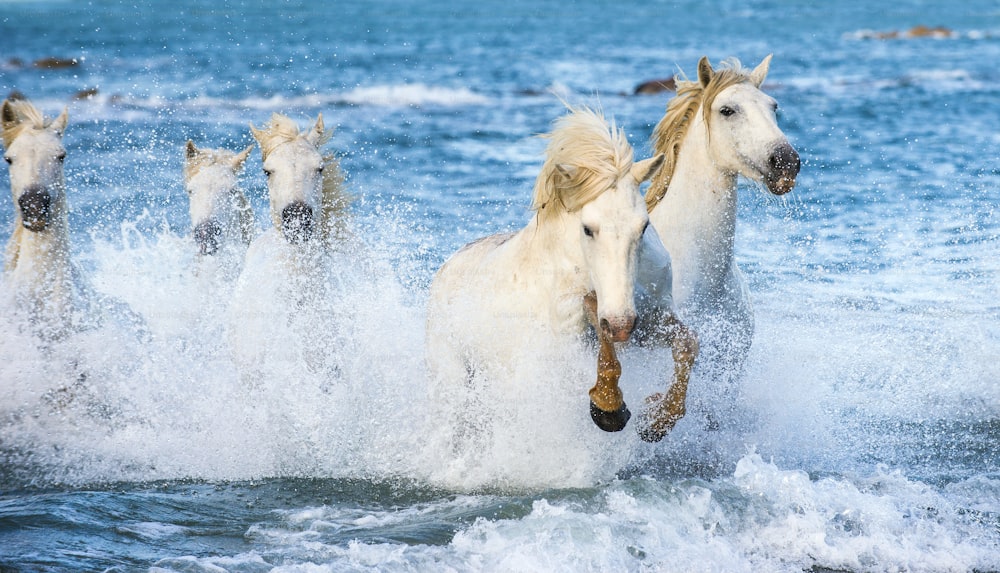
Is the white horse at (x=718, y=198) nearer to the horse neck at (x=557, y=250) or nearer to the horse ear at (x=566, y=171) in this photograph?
→ the horse neck at (x=557, y=250)

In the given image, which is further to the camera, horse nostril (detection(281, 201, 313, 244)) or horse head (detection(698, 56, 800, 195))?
horse nostril (detection(281, 201, 313, 244))

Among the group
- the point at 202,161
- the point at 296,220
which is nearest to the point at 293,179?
the point at 296,220

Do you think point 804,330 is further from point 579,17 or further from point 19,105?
point 579,17

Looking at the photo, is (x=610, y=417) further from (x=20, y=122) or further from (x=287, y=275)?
(x=20, y=122)

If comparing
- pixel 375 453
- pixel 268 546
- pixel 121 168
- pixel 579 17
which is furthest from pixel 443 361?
pixel 579 17

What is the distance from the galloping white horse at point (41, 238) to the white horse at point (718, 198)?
3.57m

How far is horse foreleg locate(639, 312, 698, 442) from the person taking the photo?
16.0 feet

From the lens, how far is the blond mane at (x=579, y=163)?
468cm

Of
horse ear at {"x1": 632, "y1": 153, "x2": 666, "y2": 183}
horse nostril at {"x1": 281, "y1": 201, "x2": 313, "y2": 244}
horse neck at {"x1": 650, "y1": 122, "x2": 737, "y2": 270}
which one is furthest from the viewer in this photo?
horse nostril at {"x1": 281, "y1": 201, "x2": 313, "y2": 244}

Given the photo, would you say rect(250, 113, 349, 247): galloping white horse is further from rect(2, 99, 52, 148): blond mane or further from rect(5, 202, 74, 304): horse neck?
rect(2, 99, 52, 148): blond mane

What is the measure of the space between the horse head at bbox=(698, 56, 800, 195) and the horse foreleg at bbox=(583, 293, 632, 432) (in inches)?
51.3

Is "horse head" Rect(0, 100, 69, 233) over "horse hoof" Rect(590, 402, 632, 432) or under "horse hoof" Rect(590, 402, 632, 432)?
over

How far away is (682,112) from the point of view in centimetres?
599

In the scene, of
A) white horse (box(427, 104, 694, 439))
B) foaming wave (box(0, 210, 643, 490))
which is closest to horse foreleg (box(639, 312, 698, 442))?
white horse (box(427, 104, 694, 439))
